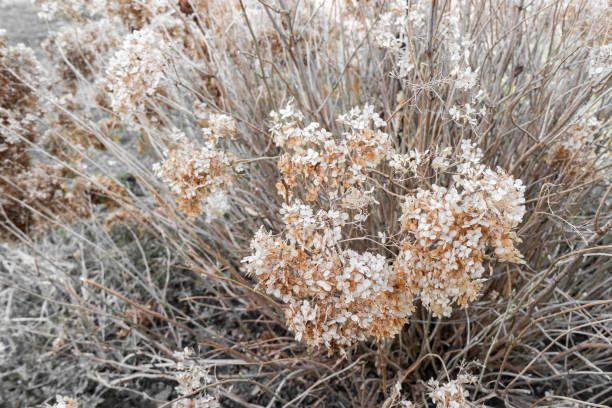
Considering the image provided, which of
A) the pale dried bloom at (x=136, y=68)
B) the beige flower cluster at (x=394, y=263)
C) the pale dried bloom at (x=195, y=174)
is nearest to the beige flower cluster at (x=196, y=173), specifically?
the pale dried bloom at (x=195, y=174)

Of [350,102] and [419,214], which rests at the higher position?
[419,214]

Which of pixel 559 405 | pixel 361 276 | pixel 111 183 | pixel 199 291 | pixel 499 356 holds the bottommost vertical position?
pixel 199 291

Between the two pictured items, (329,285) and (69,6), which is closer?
(329,285)

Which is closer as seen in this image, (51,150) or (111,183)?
(111,183)

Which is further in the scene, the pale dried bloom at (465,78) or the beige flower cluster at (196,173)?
the beige flower cluster at (196,173)

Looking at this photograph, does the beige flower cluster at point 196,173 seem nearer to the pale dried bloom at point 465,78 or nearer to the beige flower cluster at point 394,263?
the beige flower cluster at point 394,263

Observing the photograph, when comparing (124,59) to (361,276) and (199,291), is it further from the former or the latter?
(199,291)

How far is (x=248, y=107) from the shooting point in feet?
6.73

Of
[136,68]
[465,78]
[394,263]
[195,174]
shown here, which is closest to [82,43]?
[136,68]

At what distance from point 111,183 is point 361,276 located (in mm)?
1766

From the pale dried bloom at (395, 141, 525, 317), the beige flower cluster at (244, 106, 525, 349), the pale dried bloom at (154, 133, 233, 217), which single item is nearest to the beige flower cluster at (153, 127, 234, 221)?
the pale dried bloom at (154, 133, 233, 217)

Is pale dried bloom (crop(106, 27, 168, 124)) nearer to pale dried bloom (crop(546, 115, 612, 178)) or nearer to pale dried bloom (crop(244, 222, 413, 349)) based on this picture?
pale dried bloom (crop(244, 222, 413, 349))

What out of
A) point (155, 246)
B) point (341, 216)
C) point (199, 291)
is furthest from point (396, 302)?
point (155, 246)

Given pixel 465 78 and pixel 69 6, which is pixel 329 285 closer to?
pixel 465 78
